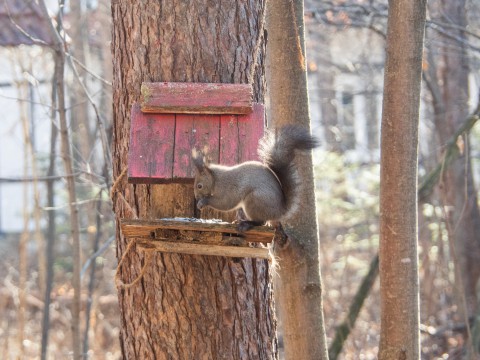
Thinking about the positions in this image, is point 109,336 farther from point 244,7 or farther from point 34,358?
point 244,7

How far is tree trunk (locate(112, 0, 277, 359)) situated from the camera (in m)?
3.09

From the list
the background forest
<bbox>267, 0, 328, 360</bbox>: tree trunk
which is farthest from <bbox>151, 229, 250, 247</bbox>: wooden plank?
the background forest

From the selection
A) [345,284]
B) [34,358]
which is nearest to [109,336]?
[34,358]

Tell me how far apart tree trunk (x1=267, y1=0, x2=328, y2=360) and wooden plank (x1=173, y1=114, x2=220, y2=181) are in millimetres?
801

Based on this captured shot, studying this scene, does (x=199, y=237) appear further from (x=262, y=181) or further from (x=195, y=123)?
(x=195, y=123)

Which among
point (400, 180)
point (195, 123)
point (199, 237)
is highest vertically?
point (195, 123)

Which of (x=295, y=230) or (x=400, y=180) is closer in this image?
(x=400, y=180)

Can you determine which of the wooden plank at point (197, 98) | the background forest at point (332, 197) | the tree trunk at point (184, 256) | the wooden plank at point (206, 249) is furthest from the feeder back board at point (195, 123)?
the background forest at point (332, 197)

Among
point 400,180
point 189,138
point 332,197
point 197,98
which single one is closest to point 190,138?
point 189,138

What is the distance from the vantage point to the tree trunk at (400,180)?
3.38 meters

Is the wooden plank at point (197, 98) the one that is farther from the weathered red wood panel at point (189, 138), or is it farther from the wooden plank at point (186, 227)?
the wooden plank at point (186, 227)

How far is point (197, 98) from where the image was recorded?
9.78 feet

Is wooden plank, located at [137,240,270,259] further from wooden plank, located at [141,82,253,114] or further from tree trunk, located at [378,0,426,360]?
tree trunk, located at [378,0,426,360]

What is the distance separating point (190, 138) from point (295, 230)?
3.25ft
